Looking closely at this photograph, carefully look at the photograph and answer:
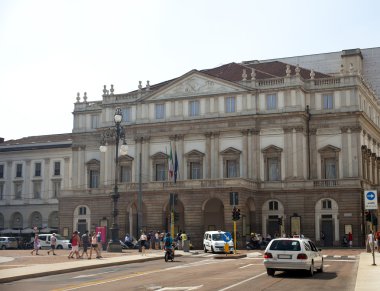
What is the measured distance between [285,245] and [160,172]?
4676 centimetres

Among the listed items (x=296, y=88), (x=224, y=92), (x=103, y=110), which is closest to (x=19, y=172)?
(x=103, y=110)

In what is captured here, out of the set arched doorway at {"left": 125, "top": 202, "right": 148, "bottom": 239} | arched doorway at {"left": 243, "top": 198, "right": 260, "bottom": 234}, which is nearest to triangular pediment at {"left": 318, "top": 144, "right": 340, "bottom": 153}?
arched doorway at {"left": 243, "top": 198, "right": 260, "bottom": 234}

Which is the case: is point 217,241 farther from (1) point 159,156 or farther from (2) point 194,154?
(1) point 159,156

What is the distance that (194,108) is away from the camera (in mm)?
71125

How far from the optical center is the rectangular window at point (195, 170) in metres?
70.5

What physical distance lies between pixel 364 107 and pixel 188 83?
64.6 feet

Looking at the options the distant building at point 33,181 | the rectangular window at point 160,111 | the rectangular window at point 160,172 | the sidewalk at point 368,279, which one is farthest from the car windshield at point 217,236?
the distant building at point 33,181

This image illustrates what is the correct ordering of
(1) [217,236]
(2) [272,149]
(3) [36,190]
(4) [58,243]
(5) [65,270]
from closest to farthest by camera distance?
(5) [65,270] → (1) [217,236] → (4) [58,243] → (2) [272,149] → (3) [36,190]

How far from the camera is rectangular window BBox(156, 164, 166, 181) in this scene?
71.8m

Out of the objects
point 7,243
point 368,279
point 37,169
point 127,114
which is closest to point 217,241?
point 368,279

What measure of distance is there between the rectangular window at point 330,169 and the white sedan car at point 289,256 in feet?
135

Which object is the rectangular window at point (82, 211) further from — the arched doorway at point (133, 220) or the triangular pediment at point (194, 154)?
the triangular pediment at point (194, 154)

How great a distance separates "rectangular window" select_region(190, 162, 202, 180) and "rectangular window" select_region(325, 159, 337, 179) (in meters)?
13.8

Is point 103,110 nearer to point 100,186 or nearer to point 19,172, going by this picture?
point 100,186
